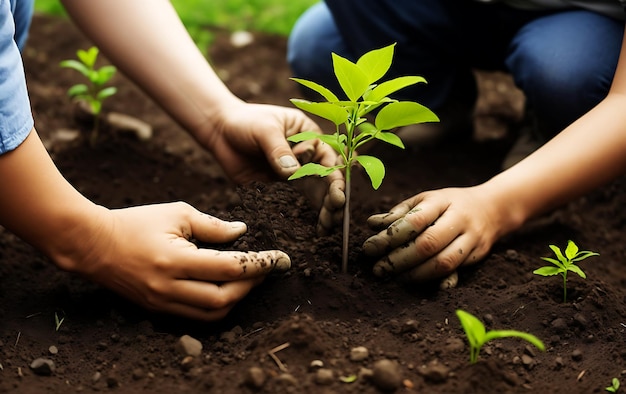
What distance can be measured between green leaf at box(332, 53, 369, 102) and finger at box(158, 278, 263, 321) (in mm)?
465

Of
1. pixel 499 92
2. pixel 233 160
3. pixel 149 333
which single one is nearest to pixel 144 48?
pixel 233 160

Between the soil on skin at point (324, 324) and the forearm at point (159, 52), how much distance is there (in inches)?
11.6

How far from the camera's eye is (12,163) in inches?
59.2

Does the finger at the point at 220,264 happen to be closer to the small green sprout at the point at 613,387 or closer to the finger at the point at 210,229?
the finger at the point at 210,229

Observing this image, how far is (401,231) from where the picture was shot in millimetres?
1711

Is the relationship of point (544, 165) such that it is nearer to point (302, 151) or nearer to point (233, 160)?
point (302, 151)

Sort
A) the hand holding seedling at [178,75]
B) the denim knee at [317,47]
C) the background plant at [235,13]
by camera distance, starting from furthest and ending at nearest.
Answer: the background plant at [235,13] < the denim knee at [317,47] < the hand holding seedling at [178,75]

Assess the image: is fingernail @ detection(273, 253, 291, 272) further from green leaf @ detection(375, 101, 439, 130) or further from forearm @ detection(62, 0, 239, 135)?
forearm @ detection(62, 0, 239, 135)

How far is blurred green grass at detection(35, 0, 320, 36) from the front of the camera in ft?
12.5

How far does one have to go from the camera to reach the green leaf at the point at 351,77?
58.8 inches

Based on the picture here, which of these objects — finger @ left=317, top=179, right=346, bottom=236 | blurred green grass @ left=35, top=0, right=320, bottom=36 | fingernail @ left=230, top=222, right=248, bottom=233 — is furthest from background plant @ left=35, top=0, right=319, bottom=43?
fingernail @ left=230, top=222, right=248, bottom=233

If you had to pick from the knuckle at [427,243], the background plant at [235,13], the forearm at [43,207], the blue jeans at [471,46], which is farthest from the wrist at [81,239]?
the background plant at [235,13]

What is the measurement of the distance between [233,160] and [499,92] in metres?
1.62

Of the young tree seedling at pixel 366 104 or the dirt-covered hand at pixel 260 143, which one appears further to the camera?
the dirt-covered hand at pixel 260 143
